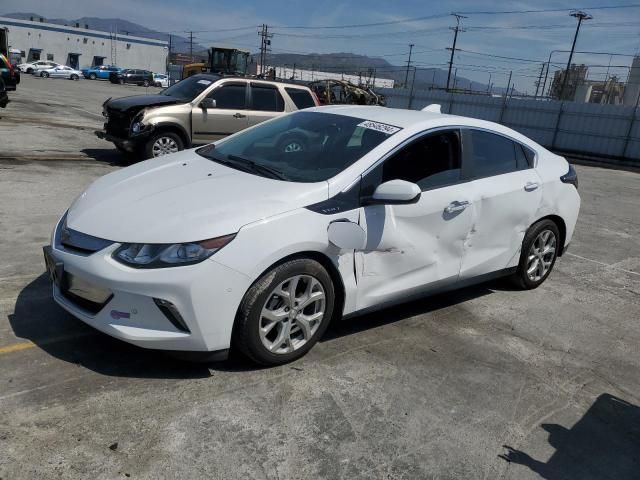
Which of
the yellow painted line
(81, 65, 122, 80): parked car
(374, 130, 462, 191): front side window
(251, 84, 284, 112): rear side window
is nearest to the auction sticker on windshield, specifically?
(374, 130, 462, 191): front side window

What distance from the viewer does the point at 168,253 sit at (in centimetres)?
297

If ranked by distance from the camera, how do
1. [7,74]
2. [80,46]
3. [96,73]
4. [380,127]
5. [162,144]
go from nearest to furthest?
[380,127] → [162,144] → [7,74] → [96,73] → [80,46]

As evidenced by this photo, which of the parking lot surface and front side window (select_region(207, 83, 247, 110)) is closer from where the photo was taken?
the parking lot surface

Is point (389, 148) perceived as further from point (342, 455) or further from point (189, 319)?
point (342, 455)

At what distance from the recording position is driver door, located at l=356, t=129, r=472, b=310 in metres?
3.64

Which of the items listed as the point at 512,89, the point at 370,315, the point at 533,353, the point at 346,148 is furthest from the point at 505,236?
the point at 512,89

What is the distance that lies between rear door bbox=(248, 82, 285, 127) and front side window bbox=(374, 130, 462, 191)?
6.43 metres

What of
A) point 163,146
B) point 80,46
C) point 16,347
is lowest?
point 16,347

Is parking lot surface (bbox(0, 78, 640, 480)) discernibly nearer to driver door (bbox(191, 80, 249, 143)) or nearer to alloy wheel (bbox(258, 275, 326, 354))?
alloy wheel (bbox(258, 275, 326, 354))

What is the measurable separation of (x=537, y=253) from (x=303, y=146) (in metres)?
2.55

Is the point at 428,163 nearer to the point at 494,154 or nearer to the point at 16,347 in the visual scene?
the point at 494,154

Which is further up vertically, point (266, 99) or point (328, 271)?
point (266, 99)

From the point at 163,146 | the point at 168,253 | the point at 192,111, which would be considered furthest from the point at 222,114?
the point at 168,253

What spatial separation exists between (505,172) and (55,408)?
3.71m
